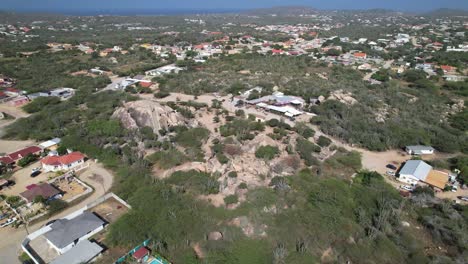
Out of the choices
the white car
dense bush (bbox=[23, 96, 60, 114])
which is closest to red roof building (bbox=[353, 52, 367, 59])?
the white car

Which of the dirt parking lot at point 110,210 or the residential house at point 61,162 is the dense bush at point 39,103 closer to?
the residential house at point 61,162

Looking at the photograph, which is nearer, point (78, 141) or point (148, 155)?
point (148, 155)

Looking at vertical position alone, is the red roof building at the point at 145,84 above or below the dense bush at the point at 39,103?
above

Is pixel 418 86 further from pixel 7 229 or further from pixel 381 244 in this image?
pixel 7 229

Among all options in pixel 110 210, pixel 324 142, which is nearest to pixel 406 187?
pixel 324 142

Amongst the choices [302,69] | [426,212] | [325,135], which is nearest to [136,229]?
[426,212]

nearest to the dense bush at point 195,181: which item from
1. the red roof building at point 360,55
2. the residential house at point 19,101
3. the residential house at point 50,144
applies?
the residential house at point 50,144

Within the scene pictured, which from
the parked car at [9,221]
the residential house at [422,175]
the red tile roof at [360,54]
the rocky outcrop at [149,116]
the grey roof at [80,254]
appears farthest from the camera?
the red tile roof at [360,54]
